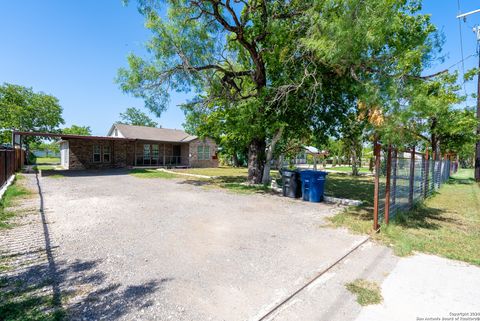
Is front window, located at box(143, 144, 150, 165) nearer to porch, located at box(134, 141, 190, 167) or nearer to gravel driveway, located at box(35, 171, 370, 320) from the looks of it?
porch, located at box(134, 141, 190, 167)

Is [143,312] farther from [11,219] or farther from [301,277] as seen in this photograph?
[11,219]

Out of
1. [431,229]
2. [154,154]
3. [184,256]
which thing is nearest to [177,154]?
[154,154]

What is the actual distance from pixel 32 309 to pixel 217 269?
2082 mm

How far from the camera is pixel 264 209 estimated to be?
755 cm

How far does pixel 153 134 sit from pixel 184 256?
2282 cm

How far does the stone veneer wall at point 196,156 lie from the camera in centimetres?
2630

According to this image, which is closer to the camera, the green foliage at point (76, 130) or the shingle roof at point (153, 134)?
the shingle roof at point (153, 134)

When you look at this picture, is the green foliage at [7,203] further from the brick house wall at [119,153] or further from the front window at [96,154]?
the front window at [96,154]

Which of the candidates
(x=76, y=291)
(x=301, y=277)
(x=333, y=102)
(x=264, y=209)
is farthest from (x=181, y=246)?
(x=333, y=102)

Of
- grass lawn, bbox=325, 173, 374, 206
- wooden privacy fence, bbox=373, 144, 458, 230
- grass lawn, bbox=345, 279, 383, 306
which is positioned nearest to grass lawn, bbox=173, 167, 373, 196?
grass lawn, bbox=325, 173, 374, 206

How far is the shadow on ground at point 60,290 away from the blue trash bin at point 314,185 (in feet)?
21.9

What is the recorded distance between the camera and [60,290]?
290 cm

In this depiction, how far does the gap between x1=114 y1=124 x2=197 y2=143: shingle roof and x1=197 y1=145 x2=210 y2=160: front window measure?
1.58 meters

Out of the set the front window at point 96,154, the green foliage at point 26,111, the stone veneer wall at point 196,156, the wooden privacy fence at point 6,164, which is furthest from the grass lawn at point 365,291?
the green foliage at point 26,111
